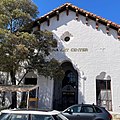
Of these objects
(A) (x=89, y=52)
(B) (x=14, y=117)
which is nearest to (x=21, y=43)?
(A) (x=89, y=52)

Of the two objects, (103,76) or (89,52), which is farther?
(89,52)

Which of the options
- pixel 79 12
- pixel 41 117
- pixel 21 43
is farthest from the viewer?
pixel 79 12

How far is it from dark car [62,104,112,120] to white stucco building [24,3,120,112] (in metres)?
5.84

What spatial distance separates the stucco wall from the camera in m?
17.9

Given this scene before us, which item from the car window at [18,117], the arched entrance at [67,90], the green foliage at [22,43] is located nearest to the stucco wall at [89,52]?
the arched entrance at [67,90]

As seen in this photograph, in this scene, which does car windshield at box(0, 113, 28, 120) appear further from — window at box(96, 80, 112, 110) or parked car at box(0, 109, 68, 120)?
window at box(96, 80, 112, 110)

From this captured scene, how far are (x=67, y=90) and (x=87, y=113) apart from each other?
25.9ft

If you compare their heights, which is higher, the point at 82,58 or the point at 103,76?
the point at 82,58

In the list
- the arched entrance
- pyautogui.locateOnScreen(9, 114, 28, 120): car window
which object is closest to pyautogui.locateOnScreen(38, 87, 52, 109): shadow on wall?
the arched entrance

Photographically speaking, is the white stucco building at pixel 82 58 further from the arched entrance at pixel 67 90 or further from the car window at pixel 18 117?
the car window at pixel 18 117

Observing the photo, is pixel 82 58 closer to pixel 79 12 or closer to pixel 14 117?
pixel 79 12

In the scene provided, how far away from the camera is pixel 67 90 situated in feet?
63.9

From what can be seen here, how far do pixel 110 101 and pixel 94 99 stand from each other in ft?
4.69

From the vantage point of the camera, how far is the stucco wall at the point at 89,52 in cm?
1792
